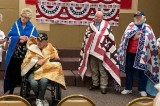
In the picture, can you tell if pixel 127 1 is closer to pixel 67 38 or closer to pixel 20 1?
pixel 67 38

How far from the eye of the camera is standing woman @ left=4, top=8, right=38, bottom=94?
4.53 m

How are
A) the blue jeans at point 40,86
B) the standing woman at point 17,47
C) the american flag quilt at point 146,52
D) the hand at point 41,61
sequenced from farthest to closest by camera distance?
the american flag quilt at point 146,52, the standing woman at point 17,47, the hand at point 41,61, the blue jeans at point 40,86

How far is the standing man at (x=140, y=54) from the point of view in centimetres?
509

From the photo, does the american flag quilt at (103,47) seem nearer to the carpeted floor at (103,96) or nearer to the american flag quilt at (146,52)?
the american flag quilt at (146,52)

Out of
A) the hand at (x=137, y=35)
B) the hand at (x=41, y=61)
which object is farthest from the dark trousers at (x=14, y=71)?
the hand at (x=137, y=35)

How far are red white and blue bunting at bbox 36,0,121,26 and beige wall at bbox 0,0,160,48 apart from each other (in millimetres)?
132

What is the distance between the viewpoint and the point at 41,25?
6.79 metres

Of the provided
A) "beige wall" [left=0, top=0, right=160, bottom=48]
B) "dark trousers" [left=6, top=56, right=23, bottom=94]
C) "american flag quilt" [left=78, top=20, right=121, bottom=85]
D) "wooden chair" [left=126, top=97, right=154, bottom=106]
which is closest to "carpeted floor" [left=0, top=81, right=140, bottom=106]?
"american flag quilt" [left=78, top=20, right=121, bottom=85]

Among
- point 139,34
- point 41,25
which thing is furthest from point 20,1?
point 139,34

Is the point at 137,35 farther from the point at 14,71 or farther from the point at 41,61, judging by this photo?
the point at 14,71

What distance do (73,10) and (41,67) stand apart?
103 inches

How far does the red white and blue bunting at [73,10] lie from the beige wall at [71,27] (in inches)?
5.2

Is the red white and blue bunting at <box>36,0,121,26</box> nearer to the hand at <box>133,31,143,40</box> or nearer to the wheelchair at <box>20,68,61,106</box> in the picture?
the hand at <box>133,31,143,40</box>

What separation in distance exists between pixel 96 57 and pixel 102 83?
44 centimetres
